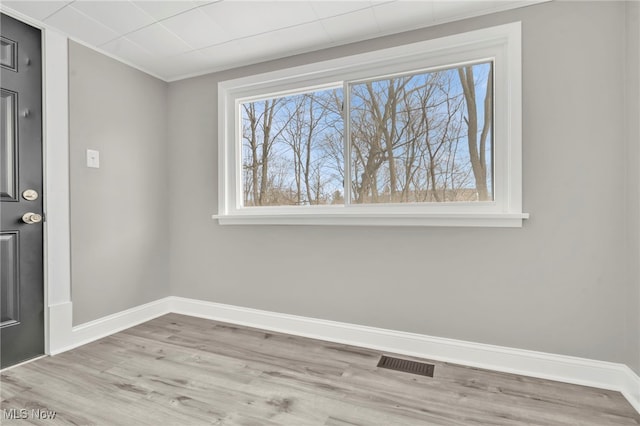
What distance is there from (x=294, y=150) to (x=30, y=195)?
1698 mm

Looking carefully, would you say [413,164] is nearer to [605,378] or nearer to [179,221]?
[605,378]

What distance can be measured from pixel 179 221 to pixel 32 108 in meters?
1.25

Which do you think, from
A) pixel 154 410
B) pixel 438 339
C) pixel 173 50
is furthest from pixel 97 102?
pixel 438 339

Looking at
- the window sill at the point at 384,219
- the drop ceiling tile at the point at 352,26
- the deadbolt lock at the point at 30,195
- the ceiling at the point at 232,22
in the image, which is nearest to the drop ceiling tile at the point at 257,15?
the ceiling at the point at 232,22

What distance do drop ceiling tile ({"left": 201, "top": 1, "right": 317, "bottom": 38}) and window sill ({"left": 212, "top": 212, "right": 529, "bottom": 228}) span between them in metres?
1.24

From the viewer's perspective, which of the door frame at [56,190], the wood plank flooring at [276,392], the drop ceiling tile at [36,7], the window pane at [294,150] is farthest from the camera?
the window pane at [294,150]

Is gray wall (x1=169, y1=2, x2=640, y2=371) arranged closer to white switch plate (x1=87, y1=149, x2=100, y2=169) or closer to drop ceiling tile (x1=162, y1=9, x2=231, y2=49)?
drop ceiling tile (x1=162, y1=9, x2=231, y2=49)

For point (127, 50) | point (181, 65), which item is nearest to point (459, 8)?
point (181, 65)

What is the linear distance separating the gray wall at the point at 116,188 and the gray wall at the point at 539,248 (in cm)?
127

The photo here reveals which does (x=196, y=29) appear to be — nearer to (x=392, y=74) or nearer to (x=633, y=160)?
(x=392, y=74)

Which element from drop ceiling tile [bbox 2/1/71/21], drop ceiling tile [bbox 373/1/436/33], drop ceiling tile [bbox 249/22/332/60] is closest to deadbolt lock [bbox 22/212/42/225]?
drop ceiling tile [bbox 2/1/71/21]

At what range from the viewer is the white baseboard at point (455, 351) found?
1.62 m

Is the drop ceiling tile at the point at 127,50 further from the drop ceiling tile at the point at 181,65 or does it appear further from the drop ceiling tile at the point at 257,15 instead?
the drop ceiling tile at the point at 257,15

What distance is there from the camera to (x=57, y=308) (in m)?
2.03
